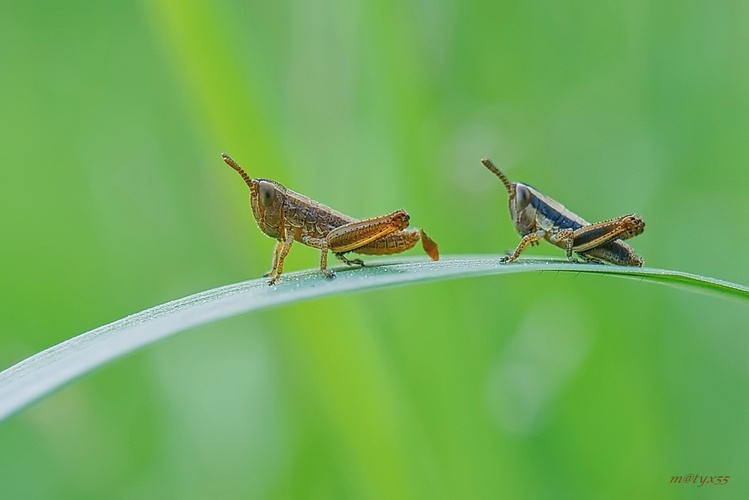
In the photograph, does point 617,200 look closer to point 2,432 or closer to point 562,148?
point 562,148

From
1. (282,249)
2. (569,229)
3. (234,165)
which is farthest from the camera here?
(569,229)

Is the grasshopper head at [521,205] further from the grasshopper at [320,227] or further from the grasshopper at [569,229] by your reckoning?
the grasshopper at [320,227]

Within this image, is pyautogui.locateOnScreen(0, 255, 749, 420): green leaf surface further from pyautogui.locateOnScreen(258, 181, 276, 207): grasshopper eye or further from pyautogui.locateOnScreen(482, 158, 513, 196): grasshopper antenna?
pyautogui.locateOnScreen(482, 158, 513, 196): grasshopper antenna

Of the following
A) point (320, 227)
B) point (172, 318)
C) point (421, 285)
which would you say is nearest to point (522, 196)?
point (421, 285)

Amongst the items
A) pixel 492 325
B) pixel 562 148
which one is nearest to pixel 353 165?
pixel 492 325

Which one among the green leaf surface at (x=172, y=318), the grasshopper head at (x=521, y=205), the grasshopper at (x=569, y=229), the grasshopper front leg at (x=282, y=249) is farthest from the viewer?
the grasshopper head at (x=521, y=205)

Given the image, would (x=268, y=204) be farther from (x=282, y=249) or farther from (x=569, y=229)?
(x=569, y=229)

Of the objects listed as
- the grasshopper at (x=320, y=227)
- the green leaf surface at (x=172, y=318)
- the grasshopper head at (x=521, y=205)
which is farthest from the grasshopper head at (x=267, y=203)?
the grasshopper head at (x=521, y=205)
